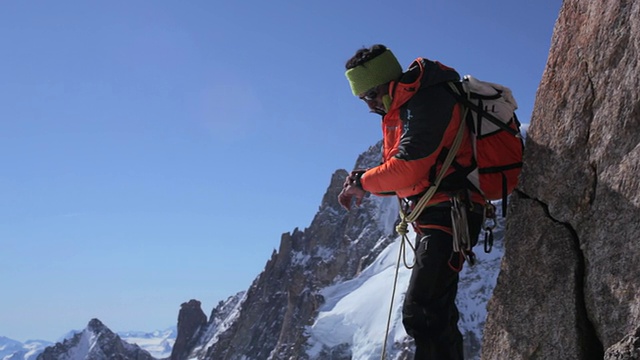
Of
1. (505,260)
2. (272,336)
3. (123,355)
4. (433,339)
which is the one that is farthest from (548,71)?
(123,355)

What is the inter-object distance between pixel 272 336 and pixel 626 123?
15921 centimetres

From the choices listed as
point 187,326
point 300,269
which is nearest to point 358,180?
point 300,269

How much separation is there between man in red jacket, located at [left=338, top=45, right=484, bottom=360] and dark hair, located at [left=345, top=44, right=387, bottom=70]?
0.04m

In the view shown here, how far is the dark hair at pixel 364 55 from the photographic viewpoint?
18.0 feet

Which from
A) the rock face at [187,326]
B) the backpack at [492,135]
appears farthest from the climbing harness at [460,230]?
the rock face at [187,326]

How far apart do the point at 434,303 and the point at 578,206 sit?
1.28m

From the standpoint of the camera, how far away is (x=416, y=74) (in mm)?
5113

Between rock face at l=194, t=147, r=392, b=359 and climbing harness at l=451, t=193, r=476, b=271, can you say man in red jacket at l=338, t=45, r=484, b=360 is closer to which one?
climbing harness at l=451, t=193, r=476, b=271

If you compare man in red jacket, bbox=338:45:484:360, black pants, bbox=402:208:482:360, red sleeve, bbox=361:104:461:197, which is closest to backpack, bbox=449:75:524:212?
man in red jacket, bbox=338:45:484:360

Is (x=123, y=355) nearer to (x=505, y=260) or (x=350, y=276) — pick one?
(x=350, y=276)

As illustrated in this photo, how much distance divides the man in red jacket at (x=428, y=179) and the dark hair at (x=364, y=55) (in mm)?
36

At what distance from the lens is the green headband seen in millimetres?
5418

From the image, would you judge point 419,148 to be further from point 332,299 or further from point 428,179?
point 332,299

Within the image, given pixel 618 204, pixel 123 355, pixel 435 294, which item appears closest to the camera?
pixel 618 204
